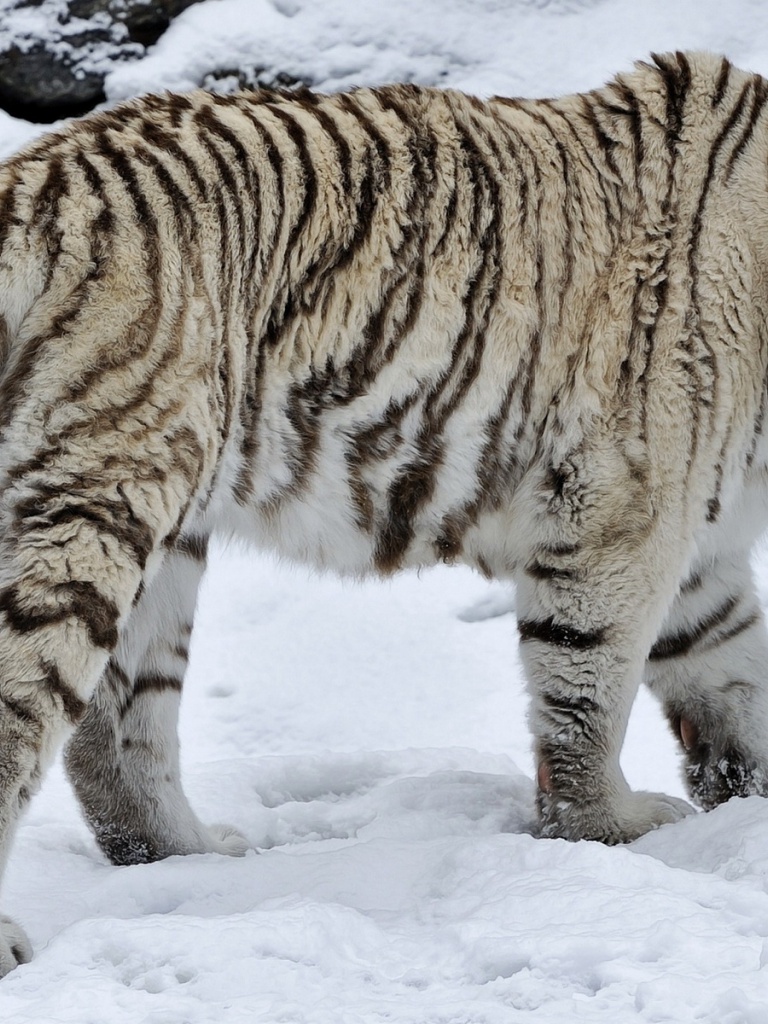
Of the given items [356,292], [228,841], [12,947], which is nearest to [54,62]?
[356,292]

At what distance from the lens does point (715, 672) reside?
4719 millimetres

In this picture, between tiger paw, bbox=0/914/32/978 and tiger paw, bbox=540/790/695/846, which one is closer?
tiger paw, bbox=0/914/32/978

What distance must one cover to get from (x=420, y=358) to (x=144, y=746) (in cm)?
143

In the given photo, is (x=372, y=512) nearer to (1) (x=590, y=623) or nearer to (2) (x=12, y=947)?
(1) (x=590, y=623)

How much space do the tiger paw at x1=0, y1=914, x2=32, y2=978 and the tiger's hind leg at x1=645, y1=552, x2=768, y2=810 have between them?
2.39m

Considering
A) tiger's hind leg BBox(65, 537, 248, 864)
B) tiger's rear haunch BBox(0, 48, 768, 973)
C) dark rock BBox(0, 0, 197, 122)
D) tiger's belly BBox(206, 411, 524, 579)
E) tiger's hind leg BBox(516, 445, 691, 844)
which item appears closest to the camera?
tiger's rear haunch BBox(0, 48, 768, 973)

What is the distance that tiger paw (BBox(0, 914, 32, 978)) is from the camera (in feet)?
9.76

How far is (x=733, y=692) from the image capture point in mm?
4707

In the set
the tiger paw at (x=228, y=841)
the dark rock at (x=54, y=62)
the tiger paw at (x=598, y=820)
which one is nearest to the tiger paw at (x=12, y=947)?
the tiger paw at (x=228, y=841)

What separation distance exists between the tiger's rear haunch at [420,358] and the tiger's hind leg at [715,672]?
3cm

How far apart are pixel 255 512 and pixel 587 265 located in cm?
117

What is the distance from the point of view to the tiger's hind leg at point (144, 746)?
4246mm

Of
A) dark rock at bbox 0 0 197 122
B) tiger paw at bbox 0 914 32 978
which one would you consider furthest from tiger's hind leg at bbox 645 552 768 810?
dark rock at bbox 0 0 197 122

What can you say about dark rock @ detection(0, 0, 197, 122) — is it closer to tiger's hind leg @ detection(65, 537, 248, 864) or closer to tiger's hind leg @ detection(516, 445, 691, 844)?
tiger's hind leg @ detection(65, 537, 248, 864)
